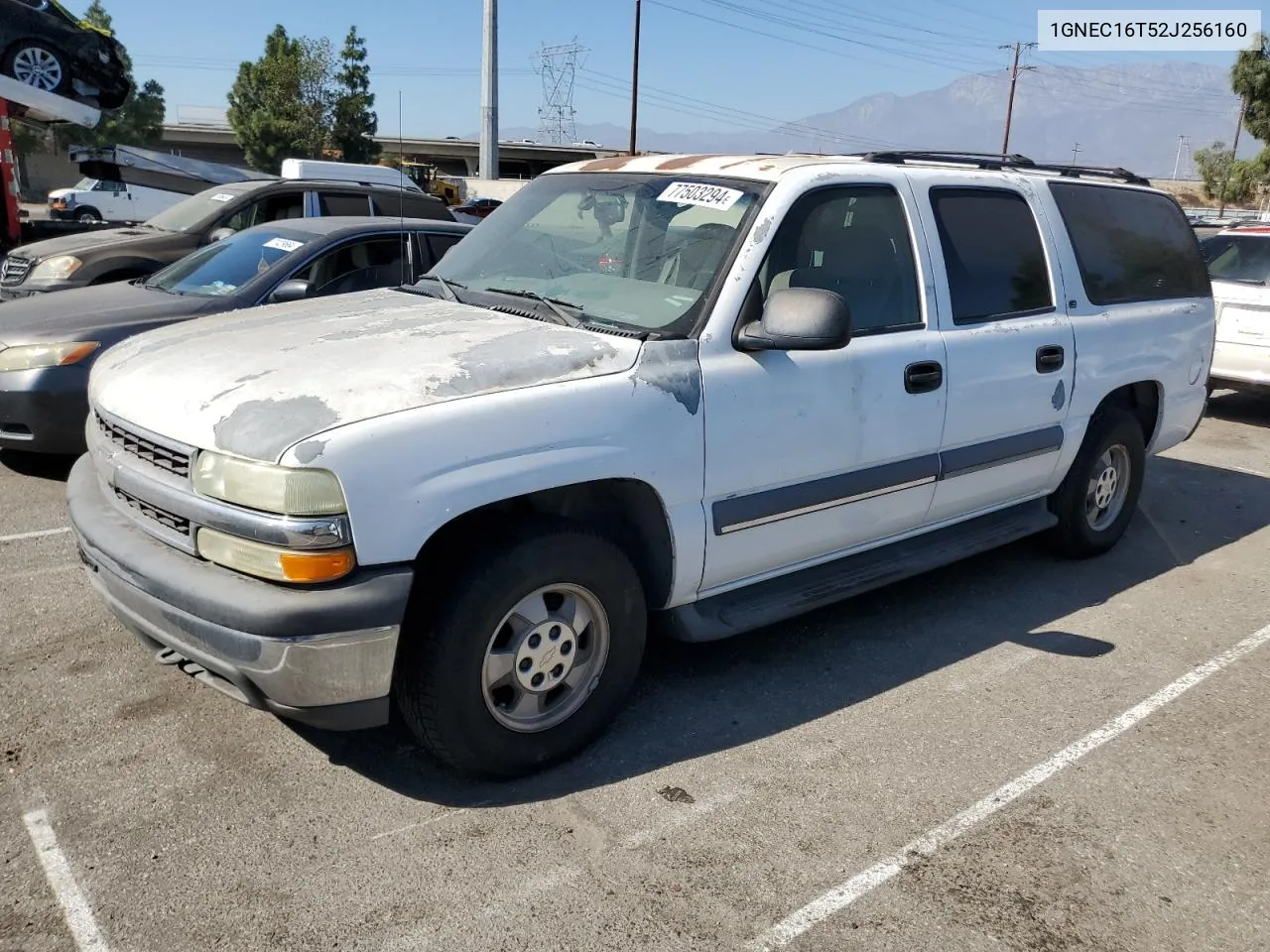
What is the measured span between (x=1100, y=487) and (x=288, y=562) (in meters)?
4.34

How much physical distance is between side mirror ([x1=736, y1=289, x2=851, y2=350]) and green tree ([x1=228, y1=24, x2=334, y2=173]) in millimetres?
48465

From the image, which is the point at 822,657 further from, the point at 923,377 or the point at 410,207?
the point at 410,207

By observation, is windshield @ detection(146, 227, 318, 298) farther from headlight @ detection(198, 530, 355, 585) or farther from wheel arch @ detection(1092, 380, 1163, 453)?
wheel arch @ detection(1092, 380, 1163, 453)

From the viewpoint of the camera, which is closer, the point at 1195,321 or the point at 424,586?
the point at 424,586

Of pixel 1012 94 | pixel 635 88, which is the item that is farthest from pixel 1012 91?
pixel 635 88

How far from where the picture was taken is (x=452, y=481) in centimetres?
278

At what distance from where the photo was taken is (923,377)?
4.00 m

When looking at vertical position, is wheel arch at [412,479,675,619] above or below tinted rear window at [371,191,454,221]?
below

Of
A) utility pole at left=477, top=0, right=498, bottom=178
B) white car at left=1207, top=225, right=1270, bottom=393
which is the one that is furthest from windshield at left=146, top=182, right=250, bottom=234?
utility pole at left=477, top=0, right=498, bottom=178

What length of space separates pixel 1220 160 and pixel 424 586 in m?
52.8

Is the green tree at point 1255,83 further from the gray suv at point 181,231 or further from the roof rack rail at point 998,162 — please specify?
the roof rack rail at point 998,162

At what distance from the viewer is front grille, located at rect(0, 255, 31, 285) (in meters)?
8.30

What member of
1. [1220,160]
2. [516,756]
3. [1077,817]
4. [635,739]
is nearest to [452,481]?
[516,756]

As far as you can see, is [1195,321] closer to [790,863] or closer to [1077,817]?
[1077,817]
